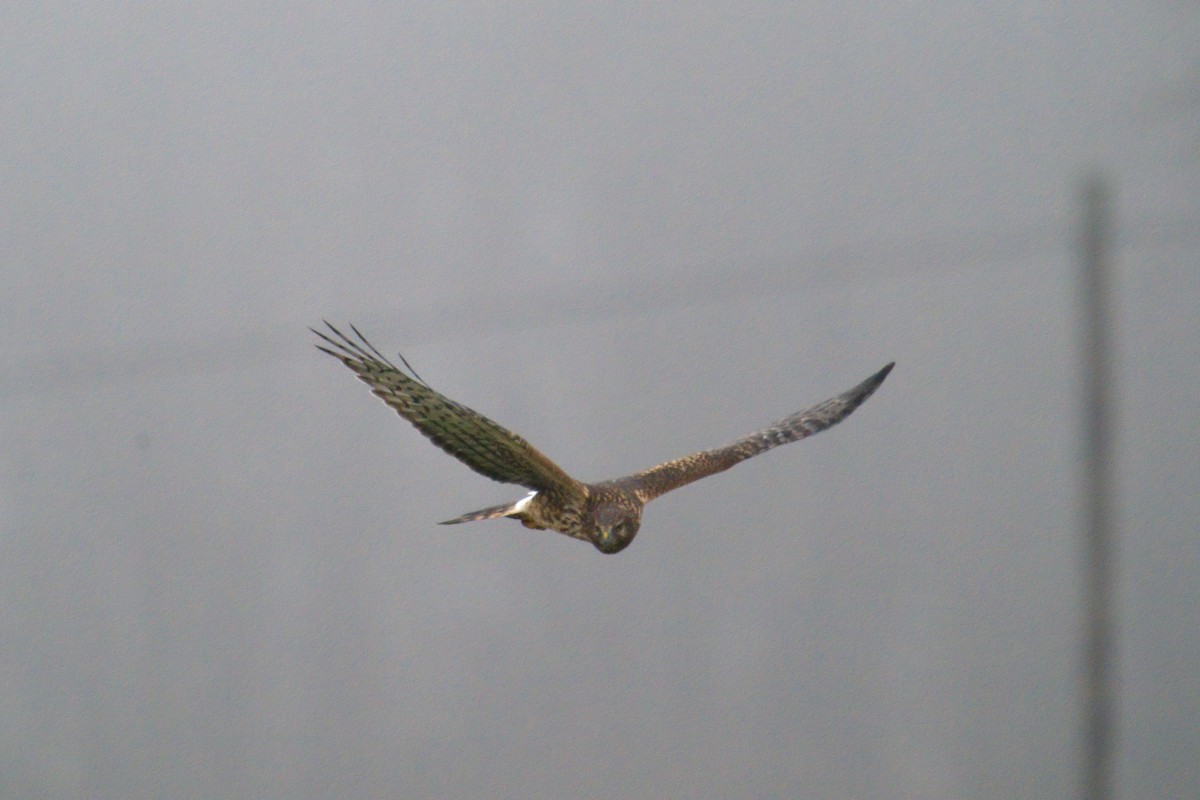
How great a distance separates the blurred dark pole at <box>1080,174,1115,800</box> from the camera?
292 cm

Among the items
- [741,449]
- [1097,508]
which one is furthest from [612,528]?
[1097,508]

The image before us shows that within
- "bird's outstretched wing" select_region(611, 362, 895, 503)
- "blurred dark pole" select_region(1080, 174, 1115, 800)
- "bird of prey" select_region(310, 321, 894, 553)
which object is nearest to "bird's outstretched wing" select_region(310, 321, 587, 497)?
"bird of prey" select_region(310, 321, 894, 553)

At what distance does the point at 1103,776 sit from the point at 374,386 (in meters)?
2.74

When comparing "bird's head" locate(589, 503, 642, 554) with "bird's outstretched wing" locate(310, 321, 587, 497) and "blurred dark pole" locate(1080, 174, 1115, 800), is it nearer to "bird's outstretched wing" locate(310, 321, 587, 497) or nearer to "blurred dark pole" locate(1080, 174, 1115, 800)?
"bird's outstretched wing" locate(310, 321, 587, 497)

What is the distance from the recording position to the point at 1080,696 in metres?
3.09

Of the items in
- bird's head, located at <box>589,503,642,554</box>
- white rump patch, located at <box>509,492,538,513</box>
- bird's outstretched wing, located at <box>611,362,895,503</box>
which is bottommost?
bird's head, located at <box>589,503,642,554</box>

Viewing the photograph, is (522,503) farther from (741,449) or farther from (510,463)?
(741,449)

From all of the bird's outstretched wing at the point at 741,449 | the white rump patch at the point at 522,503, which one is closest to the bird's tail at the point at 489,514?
the white rump patch at the point at 522,503

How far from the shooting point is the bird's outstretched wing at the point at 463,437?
3.28ft

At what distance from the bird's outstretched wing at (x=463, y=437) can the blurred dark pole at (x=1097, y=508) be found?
2251 millimetres

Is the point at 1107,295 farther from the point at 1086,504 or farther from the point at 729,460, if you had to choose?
the point at 729,460

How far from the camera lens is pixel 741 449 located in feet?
4.34

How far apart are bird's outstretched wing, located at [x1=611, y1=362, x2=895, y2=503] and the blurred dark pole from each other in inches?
68.9

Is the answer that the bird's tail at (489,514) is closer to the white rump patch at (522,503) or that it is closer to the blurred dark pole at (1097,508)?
the white rump patch at (522,503)
